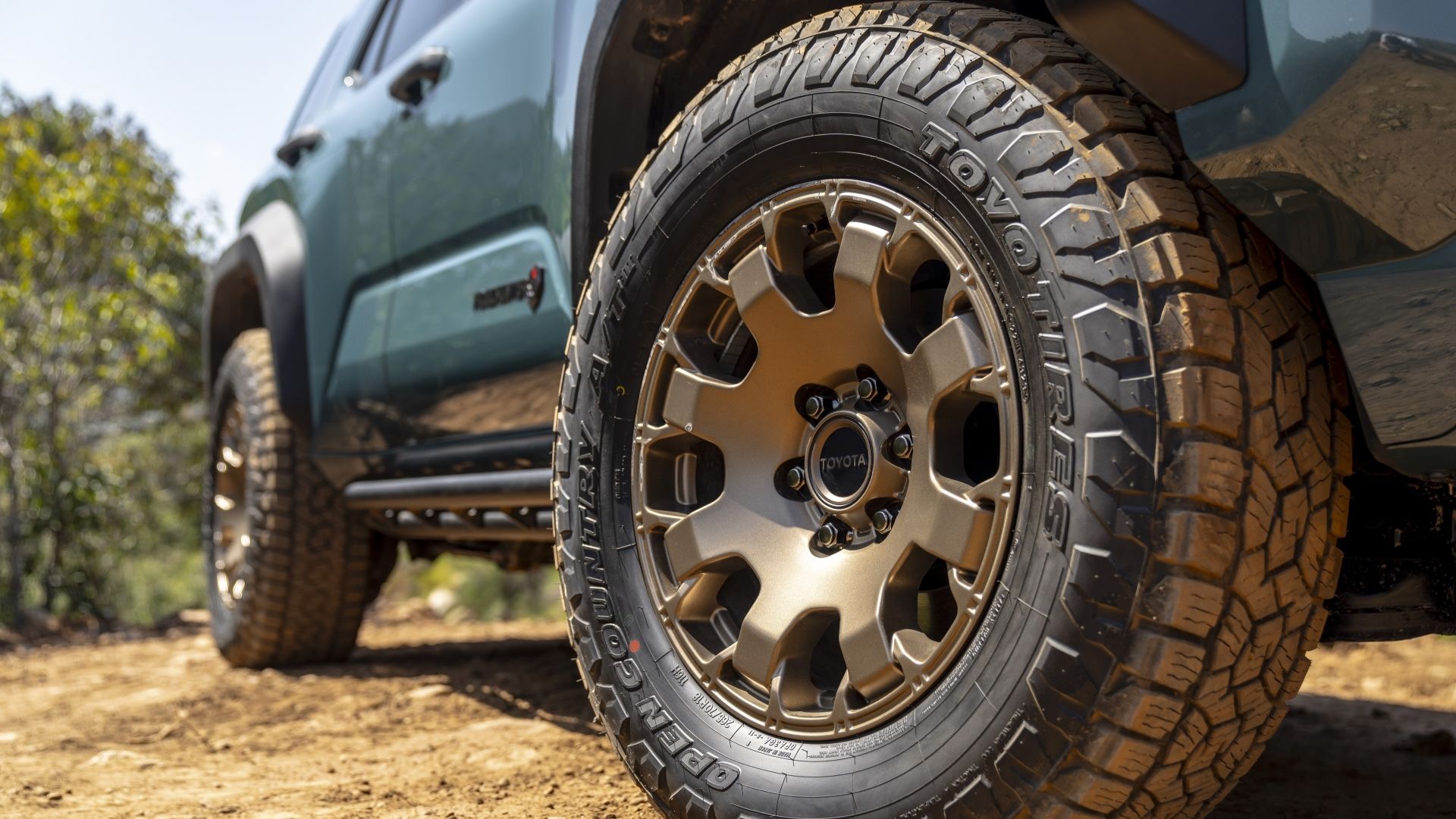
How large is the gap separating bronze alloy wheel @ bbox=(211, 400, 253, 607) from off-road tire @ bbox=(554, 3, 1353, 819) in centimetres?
313

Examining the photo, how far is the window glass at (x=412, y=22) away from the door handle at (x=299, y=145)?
30 cm

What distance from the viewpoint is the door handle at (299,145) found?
3580mm

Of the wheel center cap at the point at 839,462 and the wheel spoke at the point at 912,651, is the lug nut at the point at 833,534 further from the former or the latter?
the wheel spoke at the point at 912,651

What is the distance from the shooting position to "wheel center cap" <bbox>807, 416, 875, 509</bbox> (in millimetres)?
1592

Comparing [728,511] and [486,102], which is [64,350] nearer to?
[486,102]

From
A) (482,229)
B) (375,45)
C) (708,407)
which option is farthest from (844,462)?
(375,45)

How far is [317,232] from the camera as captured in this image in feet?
11.2

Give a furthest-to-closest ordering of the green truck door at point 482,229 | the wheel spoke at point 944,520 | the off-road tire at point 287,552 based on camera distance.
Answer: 1. the off-road tire at point 287,552
2. the green truck door at point 482,229
3. the wheel spoke at point 944,520

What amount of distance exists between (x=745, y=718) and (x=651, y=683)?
184 millimetres

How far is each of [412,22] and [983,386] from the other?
8.86ft

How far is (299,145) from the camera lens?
3.63 metres

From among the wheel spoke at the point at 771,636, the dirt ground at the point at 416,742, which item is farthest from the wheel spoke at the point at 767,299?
the dirt ground at the point at 416,742

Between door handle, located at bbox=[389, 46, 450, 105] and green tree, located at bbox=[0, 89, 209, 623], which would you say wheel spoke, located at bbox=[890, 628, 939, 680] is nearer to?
door handle, located at bbox=[389, 46, 450, 105]

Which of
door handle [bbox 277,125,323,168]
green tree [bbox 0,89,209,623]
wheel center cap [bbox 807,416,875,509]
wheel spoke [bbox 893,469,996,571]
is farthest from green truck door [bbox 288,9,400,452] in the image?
green tree [bbox 0,89,209,623]
